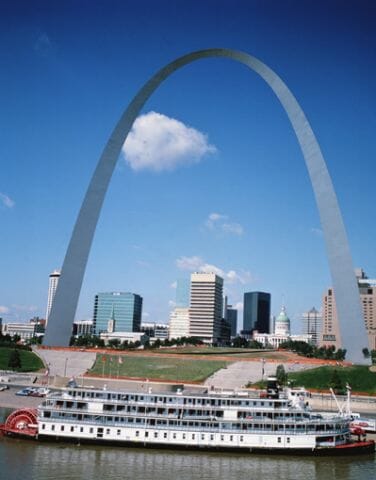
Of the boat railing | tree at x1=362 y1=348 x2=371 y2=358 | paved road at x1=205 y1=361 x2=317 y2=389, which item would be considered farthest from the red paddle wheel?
tree at x1=362 y1=348 x2=371 y2=358

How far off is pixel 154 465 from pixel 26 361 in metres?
52.5

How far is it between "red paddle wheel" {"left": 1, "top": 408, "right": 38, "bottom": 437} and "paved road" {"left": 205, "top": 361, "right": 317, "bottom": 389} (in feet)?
108

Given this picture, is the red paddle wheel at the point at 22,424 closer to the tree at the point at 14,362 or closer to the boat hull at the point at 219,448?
the boat hull at the point at 219,448

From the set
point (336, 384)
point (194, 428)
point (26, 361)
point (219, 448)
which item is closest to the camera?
point (219, 448)

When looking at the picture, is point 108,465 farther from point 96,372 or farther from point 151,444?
point 96,372

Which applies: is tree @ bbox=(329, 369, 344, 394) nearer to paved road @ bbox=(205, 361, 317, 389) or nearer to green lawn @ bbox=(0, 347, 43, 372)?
paved road @ bbox=(205, 361, 317, 389)

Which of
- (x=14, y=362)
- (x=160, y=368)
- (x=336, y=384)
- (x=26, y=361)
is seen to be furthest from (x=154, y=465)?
(x=26, y=361)

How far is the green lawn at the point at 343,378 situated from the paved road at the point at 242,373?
2.44 m

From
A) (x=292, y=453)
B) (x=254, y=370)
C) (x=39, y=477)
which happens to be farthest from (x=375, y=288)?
(x=39, y=477)

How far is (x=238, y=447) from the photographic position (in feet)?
122

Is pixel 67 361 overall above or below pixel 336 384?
above

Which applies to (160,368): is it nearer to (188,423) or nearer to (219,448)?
(188,423)

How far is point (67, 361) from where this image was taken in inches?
3051

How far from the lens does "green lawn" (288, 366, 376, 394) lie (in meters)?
62.7
